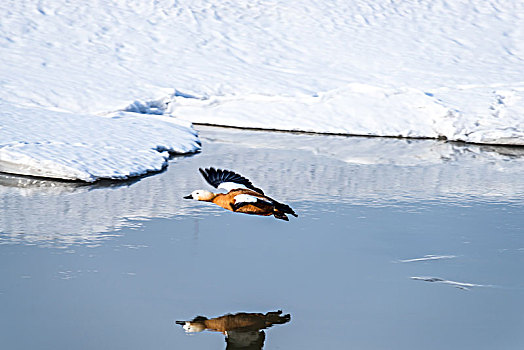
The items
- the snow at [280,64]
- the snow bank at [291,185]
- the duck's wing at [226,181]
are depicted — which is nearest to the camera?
the duck's wing at [226,181]

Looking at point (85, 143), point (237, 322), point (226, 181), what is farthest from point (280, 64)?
point (237, 322)

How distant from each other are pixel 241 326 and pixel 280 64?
7.71 m

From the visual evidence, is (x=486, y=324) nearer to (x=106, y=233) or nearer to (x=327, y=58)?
(x=106, y=233)

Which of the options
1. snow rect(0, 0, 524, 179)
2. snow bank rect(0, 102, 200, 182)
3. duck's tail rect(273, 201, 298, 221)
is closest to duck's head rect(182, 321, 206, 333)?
duck's tail rect(273, 201, 298, 221)

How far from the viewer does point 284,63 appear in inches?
424

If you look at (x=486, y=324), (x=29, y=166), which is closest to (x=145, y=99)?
(x=29, y=166)

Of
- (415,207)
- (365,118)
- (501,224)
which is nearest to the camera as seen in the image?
(501,224)

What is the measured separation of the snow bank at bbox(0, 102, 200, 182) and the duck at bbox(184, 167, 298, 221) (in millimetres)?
1747

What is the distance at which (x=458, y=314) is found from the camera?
3512mm

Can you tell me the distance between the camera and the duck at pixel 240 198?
13.1ft

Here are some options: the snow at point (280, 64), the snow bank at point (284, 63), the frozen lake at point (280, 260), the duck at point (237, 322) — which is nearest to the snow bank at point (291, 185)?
the frozen lake at point (280, 260)

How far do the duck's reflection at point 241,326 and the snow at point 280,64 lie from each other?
4.11 metres

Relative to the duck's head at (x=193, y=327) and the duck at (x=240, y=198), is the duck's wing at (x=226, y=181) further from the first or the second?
the duck's head at (x=193, y=327)

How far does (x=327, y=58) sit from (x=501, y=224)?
6115mm
